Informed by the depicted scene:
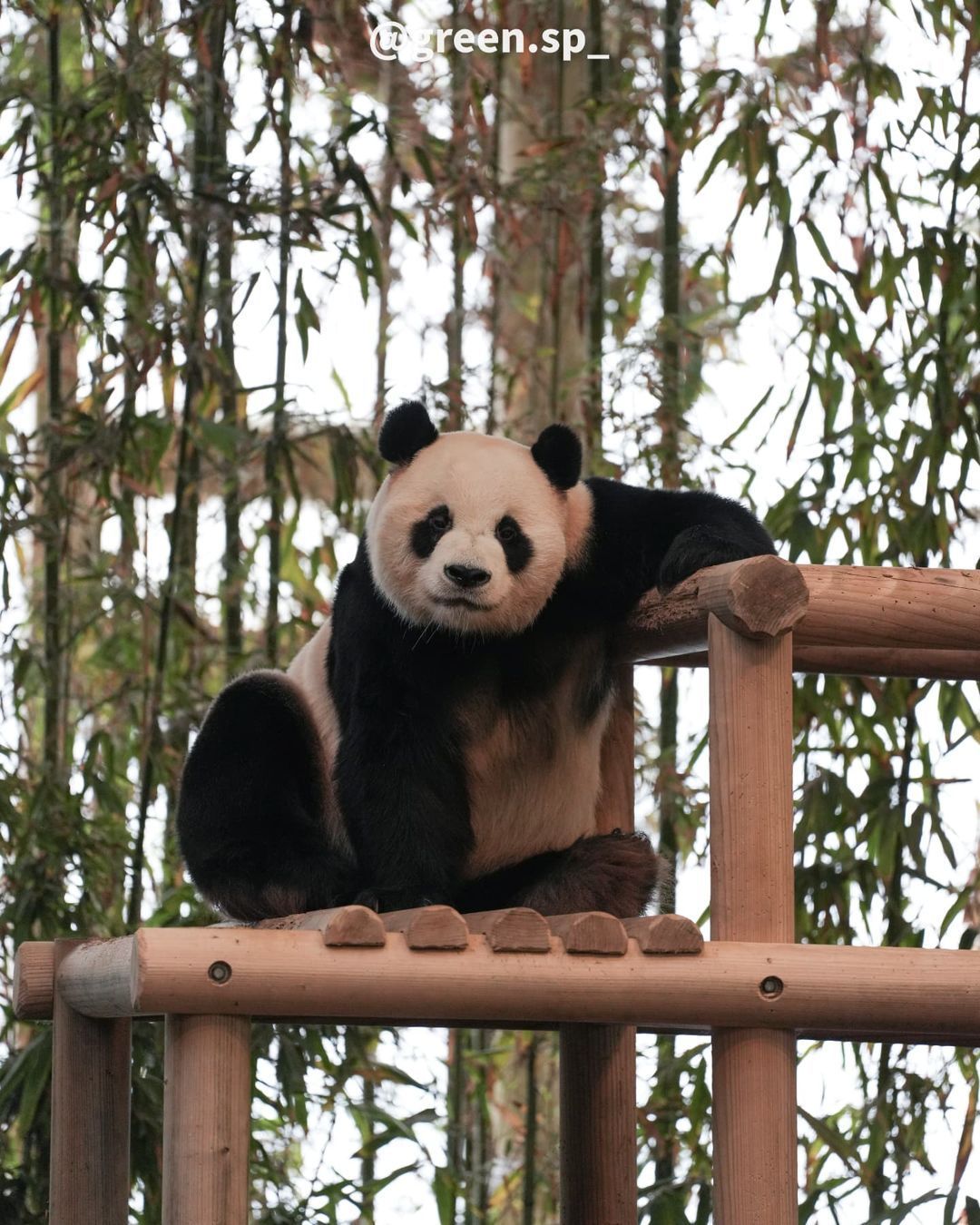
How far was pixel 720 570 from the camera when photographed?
7.37 feet

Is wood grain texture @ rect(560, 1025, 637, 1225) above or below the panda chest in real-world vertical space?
below

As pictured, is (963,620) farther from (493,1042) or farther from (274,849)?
(493,1042)

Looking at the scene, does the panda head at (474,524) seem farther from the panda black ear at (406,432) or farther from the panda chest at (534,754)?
the panda chest at (534,754)

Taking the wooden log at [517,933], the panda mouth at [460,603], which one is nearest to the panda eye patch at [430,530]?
the panda mouth at [460,603]

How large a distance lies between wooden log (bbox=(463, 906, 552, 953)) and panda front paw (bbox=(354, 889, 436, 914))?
35 cm

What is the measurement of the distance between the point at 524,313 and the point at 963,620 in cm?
310

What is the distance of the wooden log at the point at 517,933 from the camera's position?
2082 mm

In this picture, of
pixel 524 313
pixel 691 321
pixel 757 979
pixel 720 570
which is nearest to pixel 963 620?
pixel 720 570

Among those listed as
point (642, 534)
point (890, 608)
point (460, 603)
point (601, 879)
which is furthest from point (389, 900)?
point (890, 608)

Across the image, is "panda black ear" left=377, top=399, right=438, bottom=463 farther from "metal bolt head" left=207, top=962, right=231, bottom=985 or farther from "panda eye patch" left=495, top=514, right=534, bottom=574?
"metal bolt head" left=207, top=962, right=231, bottom=985

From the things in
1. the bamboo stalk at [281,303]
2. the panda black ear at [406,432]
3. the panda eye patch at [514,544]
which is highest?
the bamboo stalk at [281,303]

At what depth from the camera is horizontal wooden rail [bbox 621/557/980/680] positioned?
7.22 feet

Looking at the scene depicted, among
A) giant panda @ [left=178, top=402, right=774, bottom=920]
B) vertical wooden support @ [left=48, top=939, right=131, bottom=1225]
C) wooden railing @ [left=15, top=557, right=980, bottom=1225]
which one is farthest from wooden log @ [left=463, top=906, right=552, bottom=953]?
vertical wooden support @ [left=48, top=939, right=131, bottom=1225]

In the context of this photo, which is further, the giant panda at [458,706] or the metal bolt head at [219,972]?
the giant panda at [458,706]
